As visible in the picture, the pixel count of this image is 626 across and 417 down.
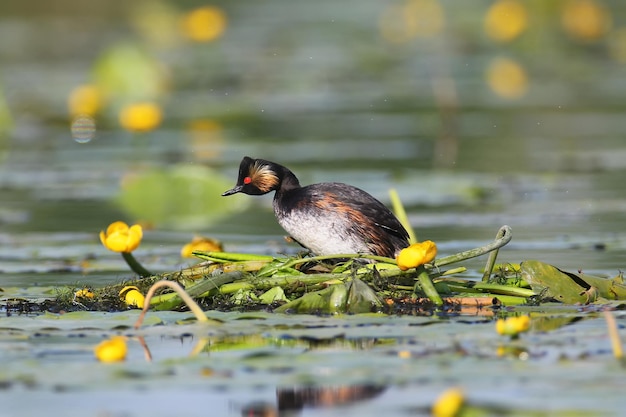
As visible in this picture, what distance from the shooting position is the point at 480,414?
4902 mm

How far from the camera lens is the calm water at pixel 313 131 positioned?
10.8 meters

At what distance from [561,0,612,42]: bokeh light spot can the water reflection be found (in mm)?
19929

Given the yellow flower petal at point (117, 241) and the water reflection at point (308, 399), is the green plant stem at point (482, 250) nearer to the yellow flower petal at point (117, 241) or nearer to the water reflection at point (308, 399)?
the yellow flower petal at point (117, 241)

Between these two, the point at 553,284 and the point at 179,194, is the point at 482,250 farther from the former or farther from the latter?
the point at 179,194

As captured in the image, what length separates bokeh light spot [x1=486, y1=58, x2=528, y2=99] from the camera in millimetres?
21016

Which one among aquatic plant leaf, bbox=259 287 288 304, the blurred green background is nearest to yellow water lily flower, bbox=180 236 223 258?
aquatic plant leaf, bbox=259 287 288 304

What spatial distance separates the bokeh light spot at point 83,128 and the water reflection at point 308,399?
515 inches

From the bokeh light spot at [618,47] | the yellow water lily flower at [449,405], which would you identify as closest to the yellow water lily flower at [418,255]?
the yellow water lily flower at [449,405]

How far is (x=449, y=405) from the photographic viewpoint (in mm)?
4840

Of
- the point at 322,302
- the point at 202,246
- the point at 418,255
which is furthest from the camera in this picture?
the point at 202,246

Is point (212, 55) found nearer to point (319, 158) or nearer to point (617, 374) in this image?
point (319, 158)

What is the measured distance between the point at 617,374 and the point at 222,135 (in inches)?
504

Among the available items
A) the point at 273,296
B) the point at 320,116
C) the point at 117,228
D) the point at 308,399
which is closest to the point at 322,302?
the point at 273,296

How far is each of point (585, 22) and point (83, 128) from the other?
984cm
